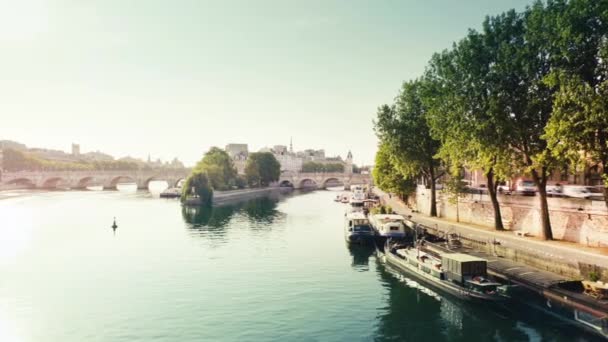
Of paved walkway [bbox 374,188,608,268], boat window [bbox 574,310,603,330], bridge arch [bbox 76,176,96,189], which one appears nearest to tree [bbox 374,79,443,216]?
paved walkway [bbox 374,188,608,268]

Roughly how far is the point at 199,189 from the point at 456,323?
9026 cm

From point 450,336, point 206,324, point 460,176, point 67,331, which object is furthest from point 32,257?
point 460,176

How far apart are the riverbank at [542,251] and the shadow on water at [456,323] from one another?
498 centimetres

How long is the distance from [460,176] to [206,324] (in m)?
38.1

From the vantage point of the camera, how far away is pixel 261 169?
17438cm

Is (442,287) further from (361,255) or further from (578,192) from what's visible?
(578,192)

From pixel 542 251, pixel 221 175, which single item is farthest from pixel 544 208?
pixel 221 175

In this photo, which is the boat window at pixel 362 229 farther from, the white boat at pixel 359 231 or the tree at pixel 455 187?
the tree at pixel 455 187

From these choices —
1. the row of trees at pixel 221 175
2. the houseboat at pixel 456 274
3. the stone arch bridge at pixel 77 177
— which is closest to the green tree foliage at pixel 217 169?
the row of trees at pixel 221 175

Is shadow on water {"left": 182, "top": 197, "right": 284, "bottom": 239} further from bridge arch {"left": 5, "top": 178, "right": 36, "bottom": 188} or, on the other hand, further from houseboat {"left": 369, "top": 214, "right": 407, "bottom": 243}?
bridge arch {"left": 5, "top": 178, "right": 36, "bottom": 188}

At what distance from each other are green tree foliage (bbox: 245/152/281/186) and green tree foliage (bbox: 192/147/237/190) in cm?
1800

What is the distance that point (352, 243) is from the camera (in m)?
54.9

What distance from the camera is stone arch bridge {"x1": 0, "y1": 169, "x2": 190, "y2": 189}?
16962 cm

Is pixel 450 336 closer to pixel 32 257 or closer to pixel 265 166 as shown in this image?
pixel 32 257
